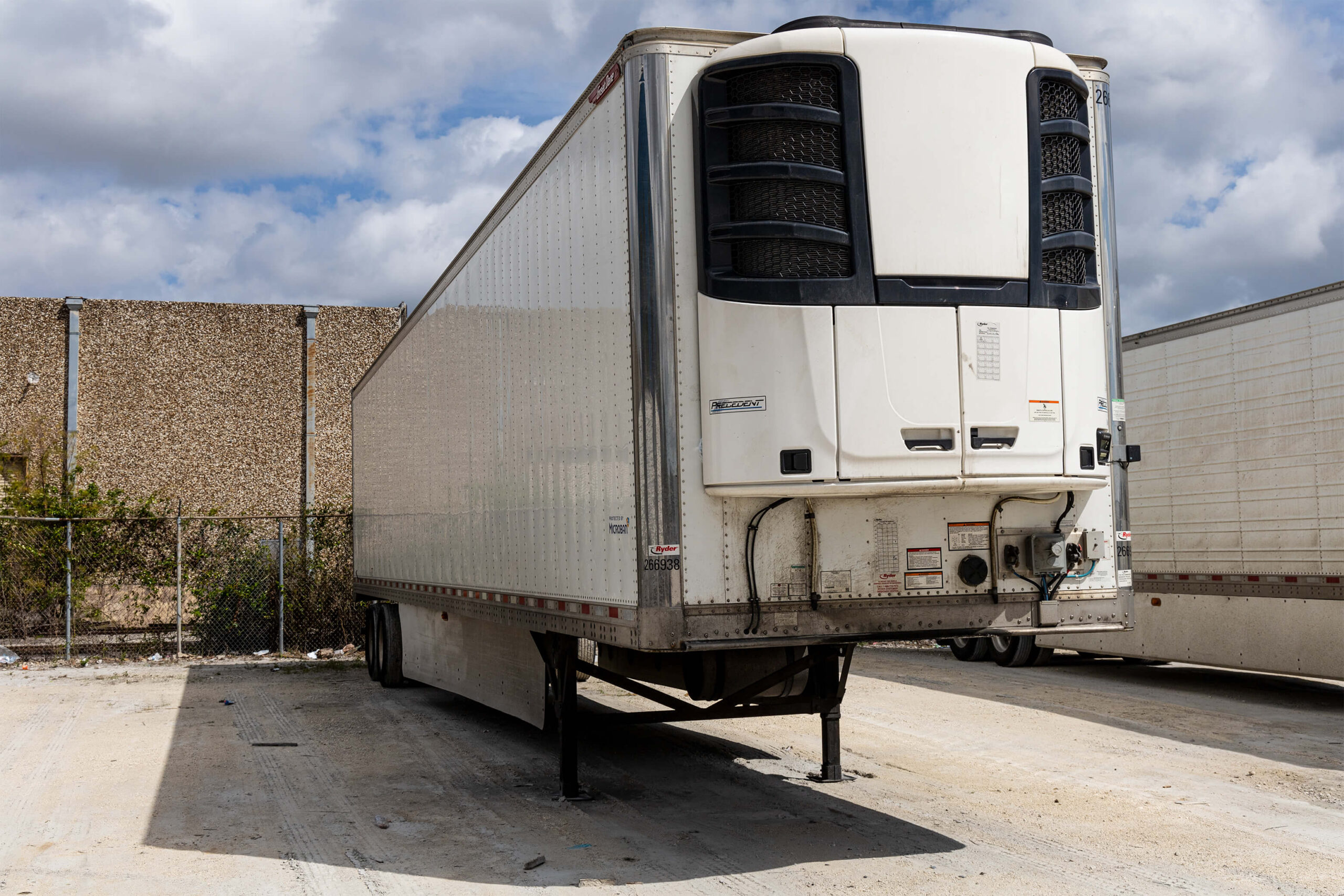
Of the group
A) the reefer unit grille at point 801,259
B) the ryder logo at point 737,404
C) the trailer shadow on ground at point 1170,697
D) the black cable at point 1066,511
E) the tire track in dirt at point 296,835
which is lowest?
the trailer shadow on ground at point 1170,697

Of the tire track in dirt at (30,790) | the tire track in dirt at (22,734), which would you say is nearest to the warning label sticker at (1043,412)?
the tire track in dirt at (30,790)

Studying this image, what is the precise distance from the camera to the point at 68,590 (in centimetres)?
1841

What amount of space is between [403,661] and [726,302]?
9.88 metres

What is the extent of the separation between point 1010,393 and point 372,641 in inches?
470

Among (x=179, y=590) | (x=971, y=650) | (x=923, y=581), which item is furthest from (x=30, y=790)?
(x=971, y=650)

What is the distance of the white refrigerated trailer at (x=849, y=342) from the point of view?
5965 millimetres

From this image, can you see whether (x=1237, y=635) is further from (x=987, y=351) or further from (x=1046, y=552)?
(x=987, y=351)

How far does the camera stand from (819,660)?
7.66 m

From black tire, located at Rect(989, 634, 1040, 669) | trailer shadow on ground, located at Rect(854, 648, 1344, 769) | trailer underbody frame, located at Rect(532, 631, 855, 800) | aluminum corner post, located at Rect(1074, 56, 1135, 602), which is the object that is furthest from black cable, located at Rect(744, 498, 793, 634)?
black tire, located at Rect(989, 634, 1040, 669)

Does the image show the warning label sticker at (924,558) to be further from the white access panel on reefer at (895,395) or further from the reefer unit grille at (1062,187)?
the reefer unit grille at (1062,187)

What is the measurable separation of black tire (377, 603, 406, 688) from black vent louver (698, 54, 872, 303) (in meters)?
9.94

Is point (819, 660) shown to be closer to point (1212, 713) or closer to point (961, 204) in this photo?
point (961, 204)

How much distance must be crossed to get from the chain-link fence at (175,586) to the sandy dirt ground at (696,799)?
5891 mm

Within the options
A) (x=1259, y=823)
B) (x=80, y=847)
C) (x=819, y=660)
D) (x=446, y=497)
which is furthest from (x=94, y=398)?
(x=1259, y=823)
